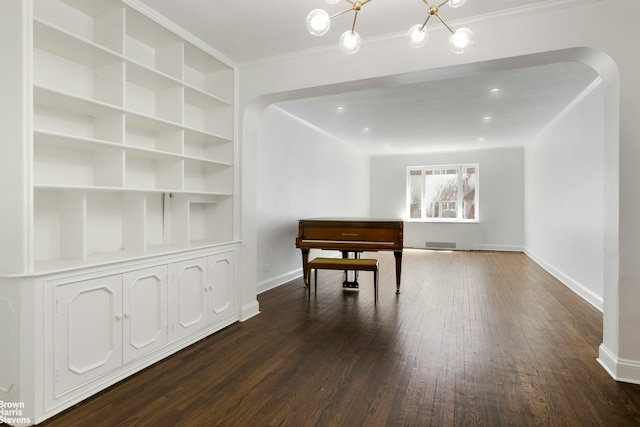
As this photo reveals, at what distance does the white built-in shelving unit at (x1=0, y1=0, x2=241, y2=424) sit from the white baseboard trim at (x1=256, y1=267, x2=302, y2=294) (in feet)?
3.99

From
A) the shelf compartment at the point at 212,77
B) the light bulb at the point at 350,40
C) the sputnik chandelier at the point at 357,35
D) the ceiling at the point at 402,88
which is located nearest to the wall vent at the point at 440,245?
the ceiling at the point at 402,88

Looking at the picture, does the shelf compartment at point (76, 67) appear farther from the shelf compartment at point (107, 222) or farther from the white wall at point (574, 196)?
the white wall at point (574, 196)

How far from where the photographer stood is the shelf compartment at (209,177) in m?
3.61

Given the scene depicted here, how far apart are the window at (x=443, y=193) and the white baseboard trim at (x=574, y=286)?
8.36 ft

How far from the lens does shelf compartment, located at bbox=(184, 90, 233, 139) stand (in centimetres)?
357

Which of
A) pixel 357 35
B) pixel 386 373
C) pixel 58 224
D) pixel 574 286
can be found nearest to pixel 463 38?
pixel 357 35

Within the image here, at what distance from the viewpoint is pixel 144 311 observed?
8.51 ft

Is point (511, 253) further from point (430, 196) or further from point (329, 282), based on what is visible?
point (329, 282)

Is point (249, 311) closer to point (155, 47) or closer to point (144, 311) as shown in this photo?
point (144, 311)

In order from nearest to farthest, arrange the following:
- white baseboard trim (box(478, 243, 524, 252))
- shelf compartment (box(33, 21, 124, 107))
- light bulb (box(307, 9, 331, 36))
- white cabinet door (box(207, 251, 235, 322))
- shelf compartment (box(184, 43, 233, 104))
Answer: light bulb (box(307, 9, 331, 36)) → shelf compartment (box(33, 21, 124, 107)) → white cabinet door (box(207, 251, 235, 322)) → shelf compartment (box(184, 43, 233, 104)) → white baseboard trim (box(478, 243, 524, 252))

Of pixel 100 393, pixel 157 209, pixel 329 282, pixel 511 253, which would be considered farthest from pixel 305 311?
pixel 511 253

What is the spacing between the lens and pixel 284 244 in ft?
18.1

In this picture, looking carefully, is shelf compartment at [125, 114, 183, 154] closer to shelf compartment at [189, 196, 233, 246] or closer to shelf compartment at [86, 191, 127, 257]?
shelf compartment at [86, 191, 127, 257]

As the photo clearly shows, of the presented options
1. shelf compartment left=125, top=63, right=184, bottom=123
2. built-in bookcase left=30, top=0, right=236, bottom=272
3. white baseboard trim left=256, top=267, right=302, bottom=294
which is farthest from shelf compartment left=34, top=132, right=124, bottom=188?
white baseboard trim left=256, top=267, right=302, bottom=294
